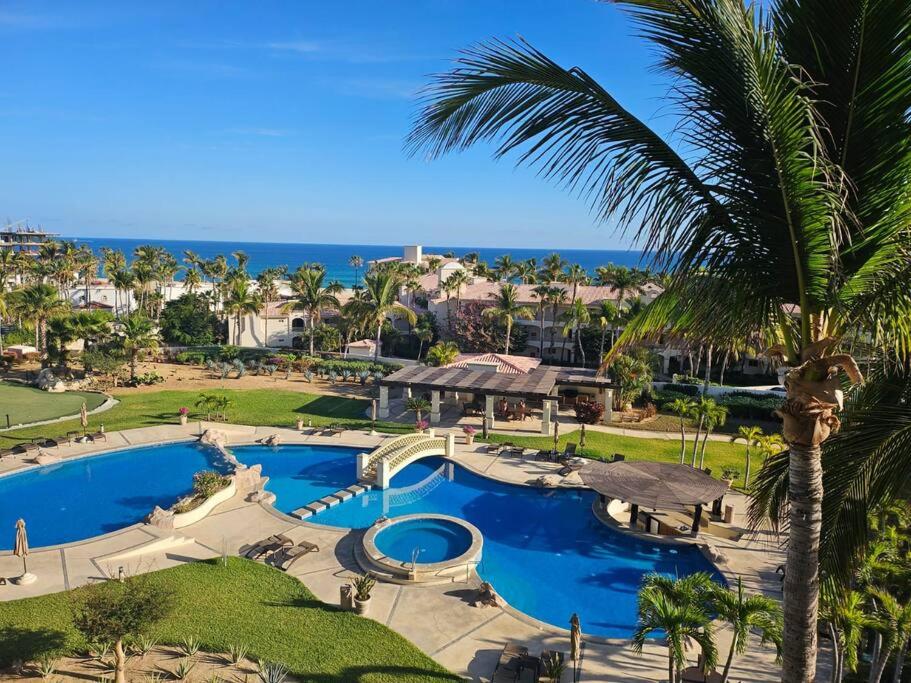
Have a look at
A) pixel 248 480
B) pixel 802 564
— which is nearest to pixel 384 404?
pixel 248 480

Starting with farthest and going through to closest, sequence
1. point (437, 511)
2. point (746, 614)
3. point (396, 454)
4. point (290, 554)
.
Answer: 1. point (396, 454)
2. point (437, 511)
3. point (290, 554)
4. point (746, 614)

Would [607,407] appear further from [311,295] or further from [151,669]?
[151,669]

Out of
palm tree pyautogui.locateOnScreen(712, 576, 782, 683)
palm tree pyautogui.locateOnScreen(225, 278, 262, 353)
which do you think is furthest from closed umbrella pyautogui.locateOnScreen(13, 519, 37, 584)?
palm tree pyautogui.locateOnScreen(225, 278, 262, 353)

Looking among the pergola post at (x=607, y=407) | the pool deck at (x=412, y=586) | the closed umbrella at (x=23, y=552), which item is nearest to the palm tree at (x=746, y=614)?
the pool deck at (x=412, y=586)

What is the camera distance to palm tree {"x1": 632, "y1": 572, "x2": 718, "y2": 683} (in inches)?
372

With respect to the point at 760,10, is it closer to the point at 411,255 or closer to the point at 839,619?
the point at 839,619

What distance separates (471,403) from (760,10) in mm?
34606

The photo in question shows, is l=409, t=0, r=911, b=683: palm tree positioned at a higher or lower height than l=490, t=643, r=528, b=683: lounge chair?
higher

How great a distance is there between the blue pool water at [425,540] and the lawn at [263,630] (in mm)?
4156

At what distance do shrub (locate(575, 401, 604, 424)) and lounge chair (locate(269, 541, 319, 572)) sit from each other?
19179mm

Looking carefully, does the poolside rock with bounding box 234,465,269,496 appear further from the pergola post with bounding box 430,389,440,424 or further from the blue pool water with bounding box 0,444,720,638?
the pergola post with bounding box 430,389,440,424

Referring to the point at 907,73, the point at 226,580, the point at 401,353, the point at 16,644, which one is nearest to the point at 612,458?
the point at 226,580

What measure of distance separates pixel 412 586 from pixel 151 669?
697 cm

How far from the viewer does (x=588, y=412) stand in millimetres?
34312
